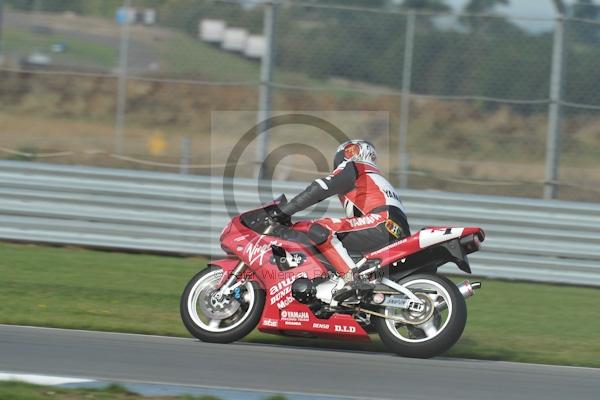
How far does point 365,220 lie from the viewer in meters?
8.38

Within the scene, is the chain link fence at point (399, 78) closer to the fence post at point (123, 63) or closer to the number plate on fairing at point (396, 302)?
the fence post at point (123, 63)

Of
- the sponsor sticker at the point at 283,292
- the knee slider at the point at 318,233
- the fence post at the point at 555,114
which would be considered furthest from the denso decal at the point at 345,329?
the fence post at the point at 555,114

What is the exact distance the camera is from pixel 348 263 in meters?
8.27

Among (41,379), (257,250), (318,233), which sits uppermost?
(318,233)

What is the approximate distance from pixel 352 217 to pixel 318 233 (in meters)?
0.37

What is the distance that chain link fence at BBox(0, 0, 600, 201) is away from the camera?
504 inches

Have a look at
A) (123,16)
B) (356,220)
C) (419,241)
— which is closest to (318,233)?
(356,220)

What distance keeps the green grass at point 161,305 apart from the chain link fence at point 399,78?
4.72 feet

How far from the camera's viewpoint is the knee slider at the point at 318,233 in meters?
8.28

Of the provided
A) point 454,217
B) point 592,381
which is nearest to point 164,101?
point 454,217

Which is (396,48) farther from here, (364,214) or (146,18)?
(364,214)

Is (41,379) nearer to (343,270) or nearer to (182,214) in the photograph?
(343,270)

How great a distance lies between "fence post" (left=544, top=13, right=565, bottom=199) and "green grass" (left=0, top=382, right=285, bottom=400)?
7174 millimetres

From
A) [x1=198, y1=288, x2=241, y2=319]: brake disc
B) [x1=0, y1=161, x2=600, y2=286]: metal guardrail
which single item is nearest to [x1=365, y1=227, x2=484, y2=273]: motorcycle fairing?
[x1=198, y1=288, x2=241, y2=319]: brake disc
